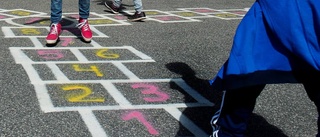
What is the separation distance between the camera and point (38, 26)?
629 centimetres

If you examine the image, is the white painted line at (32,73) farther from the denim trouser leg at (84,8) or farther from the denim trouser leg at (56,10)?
the denim trouser leg at (84,8)

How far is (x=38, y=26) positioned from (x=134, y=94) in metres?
2.93

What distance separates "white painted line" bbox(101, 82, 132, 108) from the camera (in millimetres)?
3541

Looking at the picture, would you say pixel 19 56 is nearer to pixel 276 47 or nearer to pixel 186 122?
pixel 186 122

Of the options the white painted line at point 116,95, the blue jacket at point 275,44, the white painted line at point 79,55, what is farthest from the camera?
the white painted line at point 79,55

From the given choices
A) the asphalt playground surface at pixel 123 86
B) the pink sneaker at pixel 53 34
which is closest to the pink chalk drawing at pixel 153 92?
the asphalt playground surface at pixel 123 86

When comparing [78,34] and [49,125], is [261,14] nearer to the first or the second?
[49,125]

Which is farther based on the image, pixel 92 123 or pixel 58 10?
pixel 58 10

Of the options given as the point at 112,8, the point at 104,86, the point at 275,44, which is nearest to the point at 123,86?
the point at 104,86

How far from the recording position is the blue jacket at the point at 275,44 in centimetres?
224

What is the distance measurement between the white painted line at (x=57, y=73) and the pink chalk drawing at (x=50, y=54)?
0.88 ft

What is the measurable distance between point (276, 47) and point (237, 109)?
0.38 meters

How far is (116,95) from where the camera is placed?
373 centimetres

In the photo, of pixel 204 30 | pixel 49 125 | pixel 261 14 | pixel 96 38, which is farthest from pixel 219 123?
pixel 204 30
